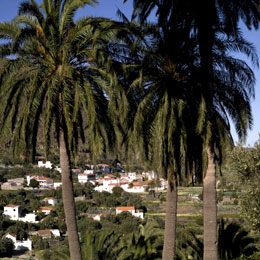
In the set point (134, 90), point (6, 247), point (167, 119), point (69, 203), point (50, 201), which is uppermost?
point (134, 90)

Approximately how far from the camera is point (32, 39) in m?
7.85

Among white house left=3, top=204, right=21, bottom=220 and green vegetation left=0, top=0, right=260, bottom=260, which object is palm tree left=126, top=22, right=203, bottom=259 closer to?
green vegetation left=0, top=0, right=260, bottom=260

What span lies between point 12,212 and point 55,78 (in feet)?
223

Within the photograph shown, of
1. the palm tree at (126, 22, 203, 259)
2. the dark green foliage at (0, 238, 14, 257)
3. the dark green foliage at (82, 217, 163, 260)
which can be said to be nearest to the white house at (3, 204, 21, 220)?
the dark green foliage at (0, 238, 14, 257)

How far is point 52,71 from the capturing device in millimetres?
7922

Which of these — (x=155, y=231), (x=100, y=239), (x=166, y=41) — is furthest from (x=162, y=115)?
(x=155, y=231)

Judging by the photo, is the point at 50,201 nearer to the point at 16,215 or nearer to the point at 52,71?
the point at 16,215

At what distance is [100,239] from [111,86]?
4.61m

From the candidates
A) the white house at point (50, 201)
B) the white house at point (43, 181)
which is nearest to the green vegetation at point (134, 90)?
the white house at point (50, 201)

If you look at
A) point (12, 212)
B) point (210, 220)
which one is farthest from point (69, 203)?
point (12, 212)

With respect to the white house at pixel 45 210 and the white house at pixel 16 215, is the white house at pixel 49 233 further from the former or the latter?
the white house at pixel 45 210

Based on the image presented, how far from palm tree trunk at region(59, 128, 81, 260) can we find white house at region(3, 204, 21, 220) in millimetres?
63413

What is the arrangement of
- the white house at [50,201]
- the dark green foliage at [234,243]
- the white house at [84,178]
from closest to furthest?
the dark green foliage at [234,243] → the white house at [50,201] → the white house at [84,178]

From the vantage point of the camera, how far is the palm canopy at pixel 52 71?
7723mm
